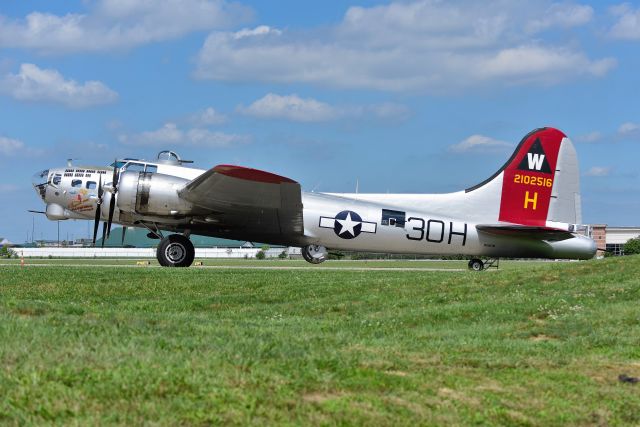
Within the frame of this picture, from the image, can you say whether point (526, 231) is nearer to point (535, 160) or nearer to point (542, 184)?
point (542, 184)

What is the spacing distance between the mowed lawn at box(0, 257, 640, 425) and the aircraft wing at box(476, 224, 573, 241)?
12.9 metres

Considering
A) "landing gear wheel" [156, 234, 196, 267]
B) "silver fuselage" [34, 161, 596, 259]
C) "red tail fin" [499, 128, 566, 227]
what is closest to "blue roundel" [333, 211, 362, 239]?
"silver fuselage" [34, 161, 596, 259]

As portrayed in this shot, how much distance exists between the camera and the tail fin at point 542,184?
29.3 meters

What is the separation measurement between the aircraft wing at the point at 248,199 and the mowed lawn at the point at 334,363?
9.08m

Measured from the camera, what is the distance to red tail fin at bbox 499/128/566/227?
96.5ft

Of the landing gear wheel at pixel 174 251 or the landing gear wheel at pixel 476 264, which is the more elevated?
the landing gear wheel at pixel 476 264

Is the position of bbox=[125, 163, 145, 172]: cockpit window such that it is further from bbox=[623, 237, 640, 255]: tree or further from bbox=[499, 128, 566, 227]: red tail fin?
bbox=[623, 237, 640, 255]: tree

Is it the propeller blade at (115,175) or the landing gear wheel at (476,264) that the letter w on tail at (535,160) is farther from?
the propeller blade at (115,175)

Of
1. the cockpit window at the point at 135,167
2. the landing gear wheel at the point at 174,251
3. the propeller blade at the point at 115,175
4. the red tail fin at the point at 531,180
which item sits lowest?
the landing gear wheel at the point at 174,251

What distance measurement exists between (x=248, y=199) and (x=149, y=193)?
10.5 feet

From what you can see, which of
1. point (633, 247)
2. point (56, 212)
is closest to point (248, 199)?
point (56, 212)

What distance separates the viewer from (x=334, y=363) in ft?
25.2

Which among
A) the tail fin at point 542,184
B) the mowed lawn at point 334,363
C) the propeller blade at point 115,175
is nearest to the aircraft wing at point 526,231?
the tail fin at point 542,184

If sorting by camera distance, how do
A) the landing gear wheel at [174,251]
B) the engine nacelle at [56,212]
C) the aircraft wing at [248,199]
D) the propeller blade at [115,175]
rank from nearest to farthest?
the aircraft wing at [248,199]
the propeller blade at [115,175]
the landing gear wheel at [174,251]
the engine nacelle at [56,212]
